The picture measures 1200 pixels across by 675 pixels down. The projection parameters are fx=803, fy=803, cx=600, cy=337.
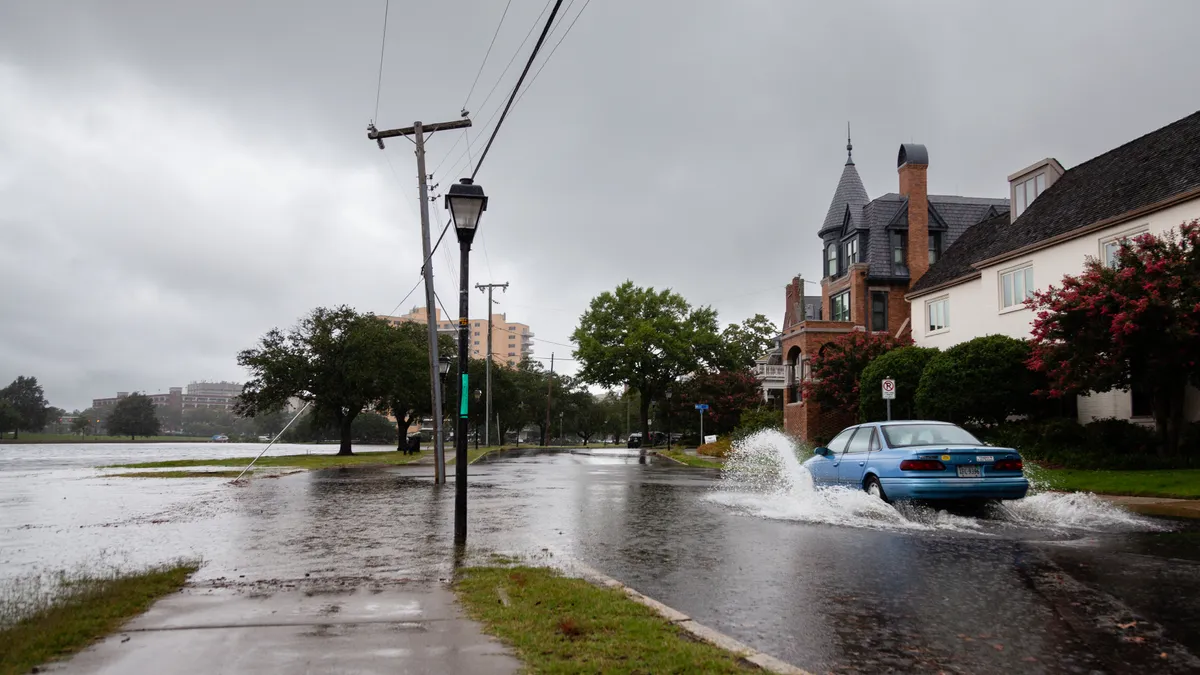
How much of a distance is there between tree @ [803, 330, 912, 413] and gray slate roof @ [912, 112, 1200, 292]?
12.2 feet

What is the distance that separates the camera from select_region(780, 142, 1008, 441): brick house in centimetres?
3722

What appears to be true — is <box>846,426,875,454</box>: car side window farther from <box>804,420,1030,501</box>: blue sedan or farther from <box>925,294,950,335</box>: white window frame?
<box>925,294,950,335</box>: white window frame

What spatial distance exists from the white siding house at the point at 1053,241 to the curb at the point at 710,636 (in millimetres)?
20012

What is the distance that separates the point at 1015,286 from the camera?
91.6 ft

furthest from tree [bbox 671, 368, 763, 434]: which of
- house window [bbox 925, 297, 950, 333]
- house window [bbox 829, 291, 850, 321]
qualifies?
house window [bbox 925, 297, 950, 333]

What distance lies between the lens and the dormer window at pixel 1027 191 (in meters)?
30.5

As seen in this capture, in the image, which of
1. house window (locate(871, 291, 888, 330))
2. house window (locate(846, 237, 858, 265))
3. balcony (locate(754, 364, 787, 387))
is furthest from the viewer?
balcony (locate(754, 364, 787, 387))

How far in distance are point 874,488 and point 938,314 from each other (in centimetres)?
2362

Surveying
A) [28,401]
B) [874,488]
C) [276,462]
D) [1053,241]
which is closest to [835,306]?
[1053,241]

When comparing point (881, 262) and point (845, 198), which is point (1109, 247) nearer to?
point (881, 262)

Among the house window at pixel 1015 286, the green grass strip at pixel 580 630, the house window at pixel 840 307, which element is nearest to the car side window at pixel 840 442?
the green grass strip at pixel 580 630

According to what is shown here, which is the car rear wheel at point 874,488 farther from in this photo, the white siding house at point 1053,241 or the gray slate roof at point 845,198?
the gray slate roof at point 845,198

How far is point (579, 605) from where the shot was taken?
19.3ft

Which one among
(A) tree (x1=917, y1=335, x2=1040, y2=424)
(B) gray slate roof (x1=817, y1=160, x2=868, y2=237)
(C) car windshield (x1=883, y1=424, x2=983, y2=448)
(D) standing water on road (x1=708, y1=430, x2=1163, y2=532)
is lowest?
(D) standing water on road (x1=708, y1=430, x2=1163, y2=532)
